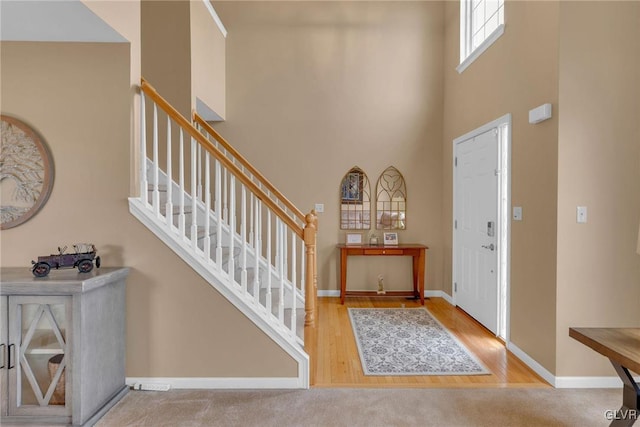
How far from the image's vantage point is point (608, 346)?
1.67m

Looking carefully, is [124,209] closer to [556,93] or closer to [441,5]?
[556,93]

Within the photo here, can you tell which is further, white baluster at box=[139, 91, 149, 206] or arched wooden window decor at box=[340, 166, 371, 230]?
arched wooden window decor at box=[340, 166, 371, 230]

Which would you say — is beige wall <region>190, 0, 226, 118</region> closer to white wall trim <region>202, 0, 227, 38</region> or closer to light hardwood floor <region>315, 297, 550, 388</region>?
white wall trim <region>202, 0, 227, 38</region>

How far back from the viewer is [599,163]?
256 centimetres

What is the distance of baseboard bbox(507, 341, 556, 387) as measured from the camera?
2.64 meters

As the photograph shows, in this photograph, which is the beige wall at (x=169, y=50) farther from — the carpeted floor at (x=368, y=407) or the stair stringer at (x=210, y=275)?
the carpeted floor at (x=368, y=407)

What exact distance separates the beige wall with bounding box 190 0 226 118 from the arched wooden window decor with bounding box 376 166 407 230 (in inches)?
93.7

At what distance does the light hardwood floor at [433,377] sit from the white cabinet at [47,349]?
1.46m

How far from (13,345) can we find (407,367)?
2.57 meters

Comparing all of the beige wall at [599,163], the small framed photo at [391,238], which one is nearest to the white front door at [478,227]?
the small framed photo at [391,238]

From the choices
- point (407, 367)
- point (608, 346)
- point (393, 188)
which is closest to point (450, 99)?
point (393, 188)

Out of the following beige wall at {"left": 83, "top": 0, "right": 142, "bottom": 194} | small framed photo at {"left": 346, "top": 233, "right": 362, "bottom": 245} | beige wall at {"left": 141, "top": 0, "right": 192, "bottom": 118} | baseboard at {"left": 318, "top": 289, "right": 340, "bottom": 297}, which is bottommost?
baseboard at {"left": 318, "top": 289, "right": 340, "bottom": 297}

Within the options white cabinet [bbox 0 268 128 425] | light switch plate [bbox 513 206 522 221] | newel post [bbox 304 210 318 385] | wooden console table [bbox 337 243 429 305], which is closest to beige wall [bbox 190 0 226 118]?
newel post [bbox 304 210 318 385]

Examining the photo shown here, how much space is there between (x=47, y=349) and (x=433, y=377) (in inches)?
98.6
